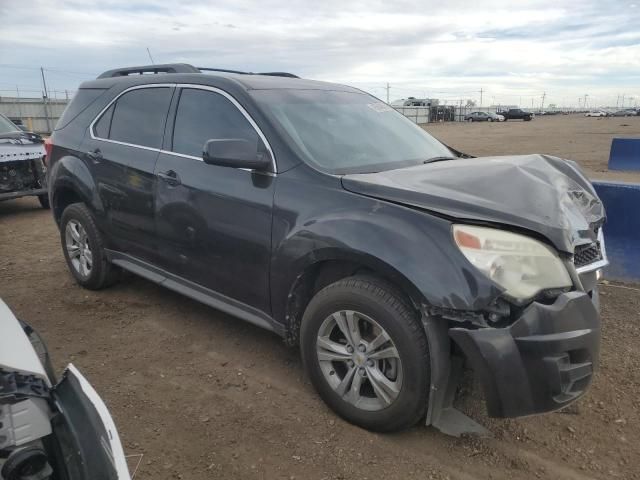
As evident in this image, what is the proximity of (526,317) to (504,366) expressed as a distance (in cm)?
24

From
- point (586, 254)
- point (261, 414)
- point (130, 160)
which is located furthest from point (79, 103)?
point (586, 254)

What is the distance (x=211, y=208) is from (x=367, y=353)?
1.41m

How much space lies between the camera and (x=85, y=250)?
190 inches

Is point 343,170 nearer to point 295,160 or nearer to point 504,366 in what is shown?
point 295,160

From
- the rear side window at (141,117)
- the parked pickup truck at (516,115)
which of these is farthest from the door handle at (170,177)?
the parked pickup truck at (516,115)

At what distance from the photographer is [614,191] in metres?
5.00

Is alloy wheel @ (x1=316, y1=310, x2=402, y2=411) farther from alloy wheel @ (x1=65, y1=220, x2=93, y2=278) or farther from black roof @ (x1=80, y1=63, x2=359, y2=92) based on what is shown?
alloy wheel @ (x1=65, y1=220, x2=93, y2=278)

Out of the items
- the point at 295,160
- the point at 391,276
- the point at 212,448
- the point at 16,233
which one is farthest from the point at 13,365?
the point at 16,233

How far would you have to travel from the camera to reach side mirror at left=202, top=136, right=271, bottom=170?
310 cm

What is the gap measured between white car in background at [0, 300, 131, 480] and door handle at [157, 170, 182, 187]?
6.69 ft

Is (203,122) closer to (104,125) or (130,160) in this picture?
(130,160)

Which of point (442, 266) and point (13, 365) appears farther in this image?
point (442, 266)

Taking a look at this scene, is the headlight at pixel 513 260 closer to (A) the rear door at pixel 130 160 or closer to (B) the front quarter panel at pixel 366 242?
(B) the front quarter panel at pixel 366 242

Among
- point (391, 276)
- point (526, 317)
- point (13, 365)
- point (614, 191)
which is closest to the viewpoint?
point (13, 365)
